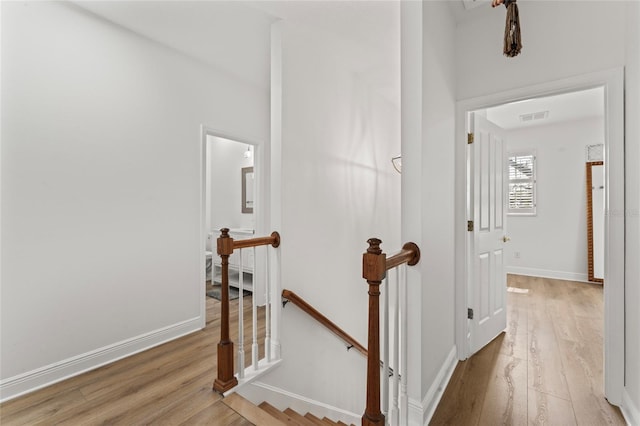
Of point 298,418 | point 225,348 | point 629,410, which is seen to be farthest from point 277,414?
point 629,410

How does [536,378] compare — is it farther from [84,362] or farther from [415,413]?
[84,362]

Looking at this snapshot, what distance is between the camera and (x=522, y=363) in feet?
7.41

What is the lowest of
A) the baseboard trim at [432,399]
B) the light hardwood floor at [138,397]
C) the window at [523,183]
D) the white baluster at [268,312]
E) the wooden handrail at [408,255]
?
the light hardwood floor at [138,397]

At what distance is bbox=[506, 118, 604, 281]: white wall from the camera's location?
4.84 m

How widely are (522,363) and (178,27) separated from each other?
3797mm

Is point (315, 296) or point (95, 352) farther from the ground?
point (315, 296)

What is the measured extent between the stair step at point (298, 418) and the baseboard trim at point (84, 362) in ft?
4.45

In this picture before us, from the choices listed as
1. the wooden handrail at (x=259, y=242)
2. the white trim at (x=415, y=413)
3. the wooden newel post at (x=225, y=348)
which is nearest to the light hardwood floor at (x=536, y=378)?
the white trim at (x=415, y=413)

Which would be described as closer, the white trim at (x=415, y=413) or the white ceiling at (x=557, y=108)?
the white trim at (x=415, y=413)

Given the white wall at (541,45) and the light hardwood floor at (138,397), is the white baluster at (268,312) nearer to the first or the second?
the light hardwood floor at (138,397)

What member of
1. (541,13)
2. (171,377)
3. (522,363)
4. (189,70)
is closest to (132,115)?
(189,70)

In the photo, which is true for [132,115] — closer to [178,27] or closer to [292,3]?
[178,27]

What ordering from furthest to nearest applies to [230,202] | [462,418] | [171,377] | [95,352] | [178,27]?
[230,202] < [178,27] < [95,352] < [171,377] < [462,418]

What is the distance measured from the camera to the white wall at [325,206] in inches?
93.4
